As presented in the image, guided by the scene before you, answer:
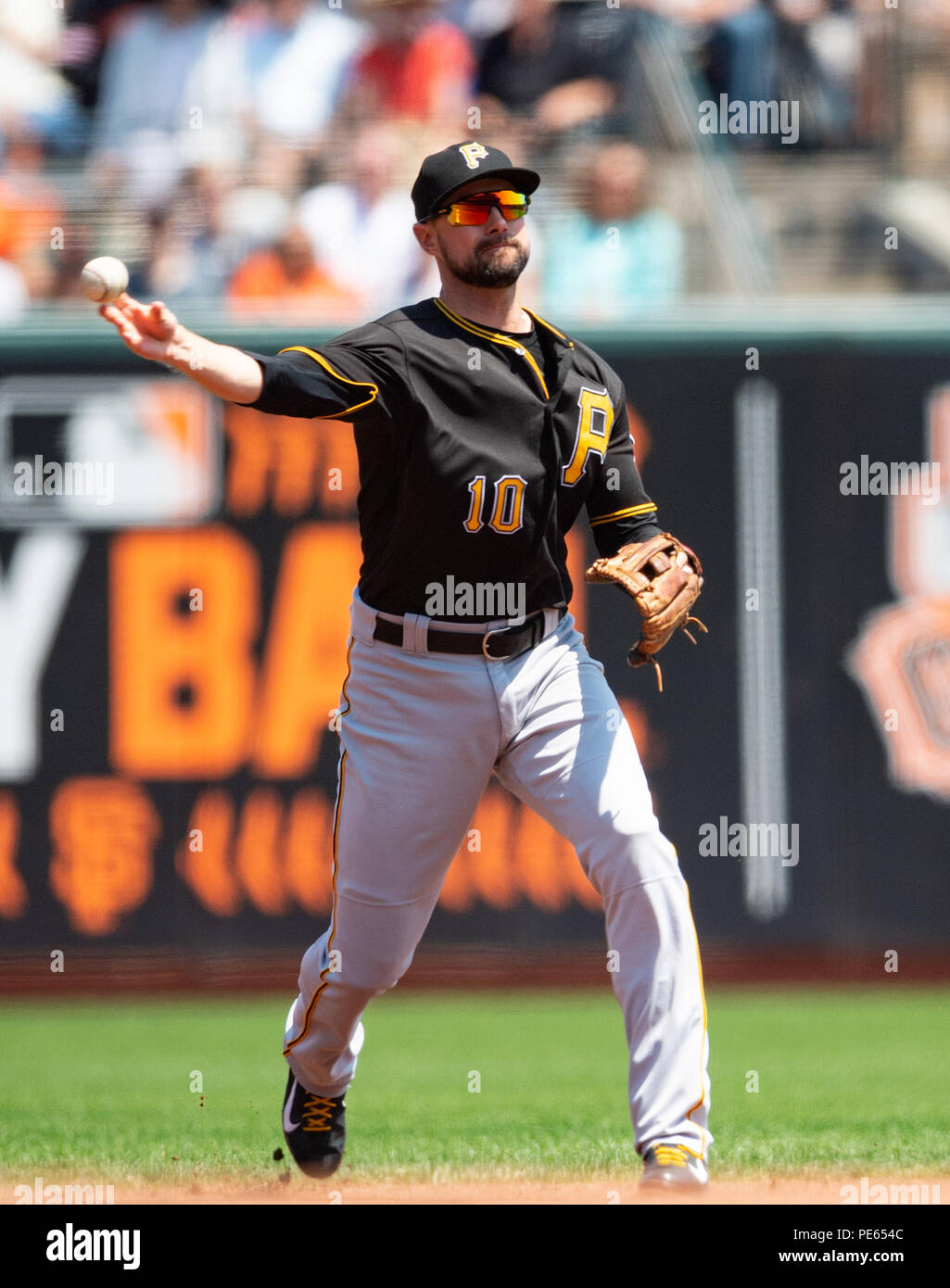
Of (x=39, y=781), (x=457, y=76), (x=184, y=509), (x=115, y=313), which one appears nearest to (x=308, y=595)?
(x=184, y=509)

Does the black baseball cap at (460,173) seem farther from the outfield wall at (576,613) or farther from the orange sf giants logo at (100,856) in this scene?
the orange sf giants logo at (100,856)

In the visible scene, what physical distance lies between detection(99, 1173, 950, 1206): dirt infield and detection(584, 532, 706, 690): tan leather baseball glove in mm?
1133

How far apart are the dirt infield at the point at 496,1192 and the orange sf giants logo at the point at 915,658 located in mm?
4184

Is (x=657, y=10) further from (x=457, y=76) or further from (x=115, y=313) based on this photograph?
(x=115, y=313)

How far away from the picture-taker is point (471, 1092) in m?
5.80

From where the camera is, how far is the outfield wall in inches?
317

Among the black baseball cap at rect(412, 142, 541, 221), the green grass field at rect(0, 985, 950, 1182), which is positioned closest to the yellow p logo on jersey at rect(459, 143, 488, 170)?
the black baseball cap at rect(412, 142, 541, 221)

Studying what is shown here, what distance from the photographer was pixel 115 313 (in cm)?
362

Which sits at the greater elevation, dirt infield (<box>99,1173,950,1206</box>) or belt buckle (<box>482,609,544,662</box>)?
belt buckle (<box>482,609,544,662</box>)

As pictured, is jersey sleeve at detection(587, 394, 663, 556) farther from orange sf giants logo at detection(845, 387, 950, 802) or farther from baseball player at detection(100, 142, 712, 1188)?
orange sf giants logo at detection(845, 387, 950, 802)

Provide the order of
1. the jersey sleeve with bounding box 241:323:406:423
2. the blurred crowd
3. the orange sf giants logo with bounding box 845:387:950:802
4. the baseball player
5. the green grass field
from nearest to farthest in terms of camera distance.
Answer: the jersey sleeve with bounding box 241:323:406:423 → the baseball player → the green grass field → the orange sf giants logo with bounding box 845:387:950:802 → the blurred crowd

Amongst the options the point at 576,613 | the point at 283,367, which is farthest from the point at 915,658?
the point at 283,367

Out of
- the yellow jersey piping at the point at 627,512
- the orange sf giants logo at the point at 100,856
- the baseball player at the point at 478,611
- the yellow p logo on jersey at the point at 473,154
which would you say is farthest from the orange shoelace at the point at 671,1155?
the orange sf giants logo at the point at 100,856

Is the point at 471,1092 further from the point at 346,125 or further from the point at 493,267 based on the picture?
the point at 346,125
